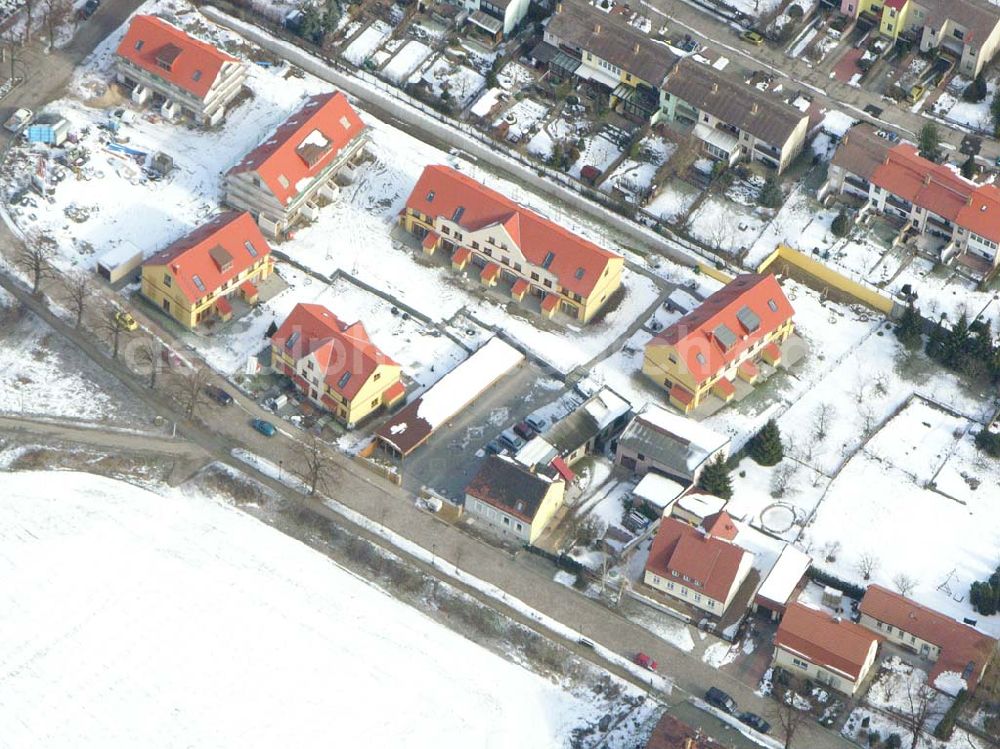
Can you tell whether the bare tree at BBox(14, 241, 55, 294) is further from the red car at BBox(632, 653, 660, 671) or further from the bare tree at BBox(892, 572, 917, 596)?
the bare tree at BBox(892, 572, 917, 596)

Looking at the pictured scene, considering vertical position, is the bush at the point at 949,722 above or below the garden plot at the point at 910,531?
below

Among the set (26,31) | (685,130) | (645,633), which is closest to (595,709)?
(645,633)

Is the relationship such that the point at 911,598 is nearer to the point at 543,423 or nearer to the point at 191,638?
the point at 543,423

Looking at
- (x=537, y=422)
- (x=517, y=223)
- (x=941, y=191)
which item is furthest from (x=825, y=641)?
(x=941, y=191)

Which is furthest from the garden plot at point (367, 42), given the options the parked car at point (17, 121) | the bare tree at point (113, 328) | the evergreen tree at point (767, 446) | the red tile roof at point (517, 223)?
the evergreen tree at point (767, 446)

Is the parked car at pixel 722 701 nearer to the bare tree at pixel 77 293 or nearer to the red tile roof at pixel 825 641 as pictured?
the red tile roof at pixel 825 641

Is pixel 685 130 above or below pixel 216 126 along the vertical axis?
above

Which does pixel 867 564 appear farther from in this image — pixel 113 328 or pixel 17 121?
pixel 17 121
